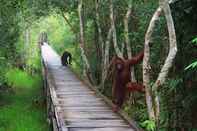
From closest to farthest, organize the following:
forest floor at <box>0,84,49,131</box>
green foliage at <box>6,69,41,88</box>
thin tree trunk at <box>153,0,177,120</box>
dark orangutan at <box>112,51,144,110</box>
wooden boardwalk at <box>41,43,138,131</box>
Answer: thin tree trunk at <box>153,0,177,120</box> → wooden boardwalk at <box>41,43,138,131</box> → dark orangutan at <box>112,51,144,110</box> → forest floor at <box>0,84,49,131</box> → green foliage at <box>6,69,41,88</box>

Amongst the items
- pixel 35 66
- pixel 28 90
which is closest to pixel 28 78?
pixel 28 90

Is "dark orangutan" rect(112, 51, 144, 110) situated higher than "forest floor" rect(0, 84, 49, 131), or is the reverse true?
"dark orangutan" rect(112, 51, 144, 110)

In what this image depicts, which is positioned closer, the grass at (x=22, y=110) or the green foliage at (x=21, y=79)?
the grass at (x=22, y=110)

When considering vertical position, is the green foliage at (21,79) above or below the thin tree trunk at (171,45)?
below

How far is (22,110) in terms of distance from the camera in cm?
1928

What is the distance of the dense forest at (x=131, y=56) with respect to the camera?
8508 millimetres

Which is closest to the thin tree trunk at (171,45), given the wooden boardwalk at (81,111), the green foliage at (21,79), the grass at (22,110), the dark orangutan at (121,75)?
the wooden boardwalk at (81,111)

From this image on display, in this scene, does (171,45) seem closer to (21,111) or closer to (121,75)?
(121,75)

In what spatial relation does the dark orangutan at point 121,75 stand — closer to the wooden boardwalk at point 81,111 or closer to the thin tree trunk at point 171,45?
the wooden boardwalk at point 81,111

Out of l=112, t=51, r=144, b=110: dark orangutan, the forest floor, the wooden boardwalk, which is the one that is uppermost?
l=112, t=51, r=144, b=110: dark orangutan

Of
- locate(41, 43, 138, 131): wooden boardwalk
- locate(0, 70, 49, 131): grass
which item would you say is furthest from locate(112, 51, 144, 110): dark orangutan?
locate(0, 70, 49, 131): grass

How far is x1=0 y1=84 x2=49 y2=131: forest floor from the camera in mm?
16434

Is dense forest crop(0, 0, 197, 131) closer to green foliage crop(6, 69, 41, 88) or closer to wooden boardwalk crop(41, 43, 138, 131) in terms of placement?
green foliage crop(6, 69, 41, 88)

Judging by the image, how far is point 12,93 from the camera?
23328 millimetres
